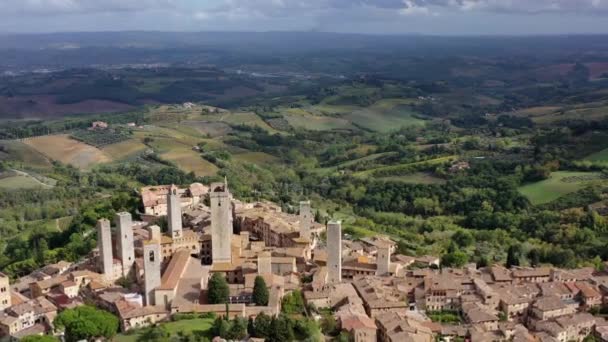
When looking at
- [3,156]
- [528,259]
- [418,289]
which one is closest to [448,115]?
[3,156]

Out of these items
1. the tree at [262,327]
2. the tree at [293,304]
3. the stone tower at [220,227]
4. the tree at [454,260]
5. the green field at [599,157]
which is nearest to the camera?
the tree at [262,327]

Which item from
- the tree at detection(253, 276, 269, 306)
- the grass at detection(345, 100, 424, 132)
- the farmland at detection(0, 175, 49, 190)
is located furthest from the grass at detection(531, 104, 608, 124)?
the tree at detection(253, 276, 269, 306)

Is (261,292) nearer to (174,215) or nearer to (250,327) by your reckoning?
(250,327)

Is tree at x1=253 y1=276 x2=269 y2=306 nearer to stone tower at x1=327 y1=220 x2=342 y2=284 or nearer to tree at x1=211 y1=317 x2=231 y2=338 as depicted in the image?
tree at x1=211 y1=317 x2=231 y2=338

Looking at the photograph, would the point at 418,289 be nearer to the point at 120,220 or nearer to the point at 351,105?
the point at 120,220

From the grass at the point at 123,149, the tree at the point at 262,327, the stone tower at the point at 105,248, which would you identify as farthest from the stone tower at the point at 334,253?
the grass at the point at 123,149

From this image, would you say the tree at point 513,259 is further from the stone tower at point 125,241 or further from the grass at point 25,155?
the grass at point 25,155
